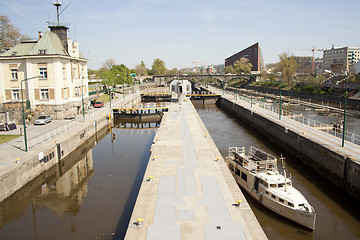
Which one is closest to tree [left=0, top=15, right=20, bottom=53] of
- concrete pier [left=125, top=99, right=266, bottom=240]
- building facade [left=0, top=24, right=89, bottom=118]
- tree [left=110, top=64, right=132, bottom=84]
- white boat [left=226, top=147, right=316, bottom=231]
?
building facade [left=0, top=24, right=89, bottom=118]

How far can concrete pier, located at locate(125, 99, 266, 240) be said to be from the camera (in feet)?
41.7

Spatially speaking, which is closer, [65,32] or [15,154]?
[15,154]

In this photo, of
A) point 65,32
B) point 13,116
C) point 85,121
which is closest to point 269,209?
point 85,121

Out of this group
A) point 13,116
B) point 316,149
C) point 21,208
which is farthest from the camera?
point 13,116

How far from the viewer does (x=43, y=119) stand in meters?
40.0

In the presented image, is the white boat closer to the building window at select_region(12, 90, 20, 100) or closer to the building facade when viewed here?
the building facade

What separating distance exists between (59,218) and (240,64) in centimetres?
17610

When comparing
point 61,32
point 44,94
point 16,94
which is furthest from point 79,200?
point 61,32

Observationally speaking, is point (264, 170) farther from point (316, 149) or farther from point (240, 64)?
point (240, 64)

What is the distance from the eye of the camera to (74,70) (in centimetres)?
4969

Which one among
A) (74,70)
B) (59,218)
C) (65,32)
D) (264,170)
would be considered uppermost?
(65,32)

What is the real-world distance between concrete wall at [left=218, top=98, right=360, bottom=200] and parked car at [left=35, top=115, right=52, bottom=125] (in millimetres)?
31171

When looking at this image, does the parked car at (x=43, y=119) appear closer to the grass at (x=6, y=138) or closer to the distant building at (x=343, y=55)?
the grass at (x=6, y=138)

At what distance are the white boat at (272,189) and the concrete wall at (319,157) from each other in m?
5.61
